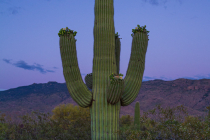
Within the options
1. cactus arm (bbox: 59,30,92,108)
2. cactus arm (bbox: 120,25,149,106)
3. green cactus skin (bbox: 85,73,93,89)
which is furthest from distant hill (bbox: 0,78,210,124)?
cactus arm (bbox: 59,30,92,108)

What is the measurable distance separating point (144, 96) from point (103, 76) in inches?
1408

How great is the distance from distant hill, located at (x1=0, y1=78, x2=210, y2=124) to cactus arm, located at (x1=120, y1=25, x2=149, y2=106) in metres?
27.4

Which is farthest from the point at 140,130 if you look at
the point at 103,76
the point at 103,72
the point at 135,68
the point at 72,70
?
the point at 72,70

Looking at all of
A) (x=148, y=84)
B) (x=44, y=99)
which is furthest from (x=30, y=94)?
(x=148, y=84)

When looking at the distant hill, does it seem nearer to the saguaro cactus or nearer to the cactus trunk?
the saguaro cactus

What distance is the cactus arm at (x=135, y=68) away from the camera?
7527mm

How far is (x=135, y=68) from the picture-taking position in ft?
25.1

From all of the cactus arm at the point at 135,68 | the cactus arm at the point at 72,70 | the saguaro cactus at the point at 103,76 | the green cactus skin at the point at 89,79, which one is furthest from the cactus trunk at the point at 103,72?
the green cactus skin at the point at 89,79

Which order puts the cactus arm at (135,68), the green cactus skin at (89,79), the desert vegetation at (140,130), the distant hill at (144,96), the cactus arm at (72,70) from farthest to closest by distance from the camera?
1. the distant hill at (144,96)
2. the green cactus skin at (89,79)
3. the cactus arm at (135,68)
4. the cactus arm at (72,70)
5. the desert vegetation at (140,130)

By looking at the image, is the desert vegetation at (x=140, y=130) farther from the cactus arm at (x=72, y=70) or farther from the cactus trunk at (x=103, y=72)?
the cactus arm at (x=72, y=70)

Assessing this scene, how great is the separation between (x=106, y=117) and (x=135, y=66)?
2.26 meters

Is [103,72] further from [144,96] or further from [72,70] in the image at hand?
[144,96]

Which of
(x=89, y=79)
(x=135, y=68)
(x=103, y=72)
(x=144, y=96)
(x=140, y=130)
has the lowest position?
(x=140, y=130)

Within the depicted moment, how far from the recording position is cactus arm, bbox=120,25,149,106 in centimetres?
753
